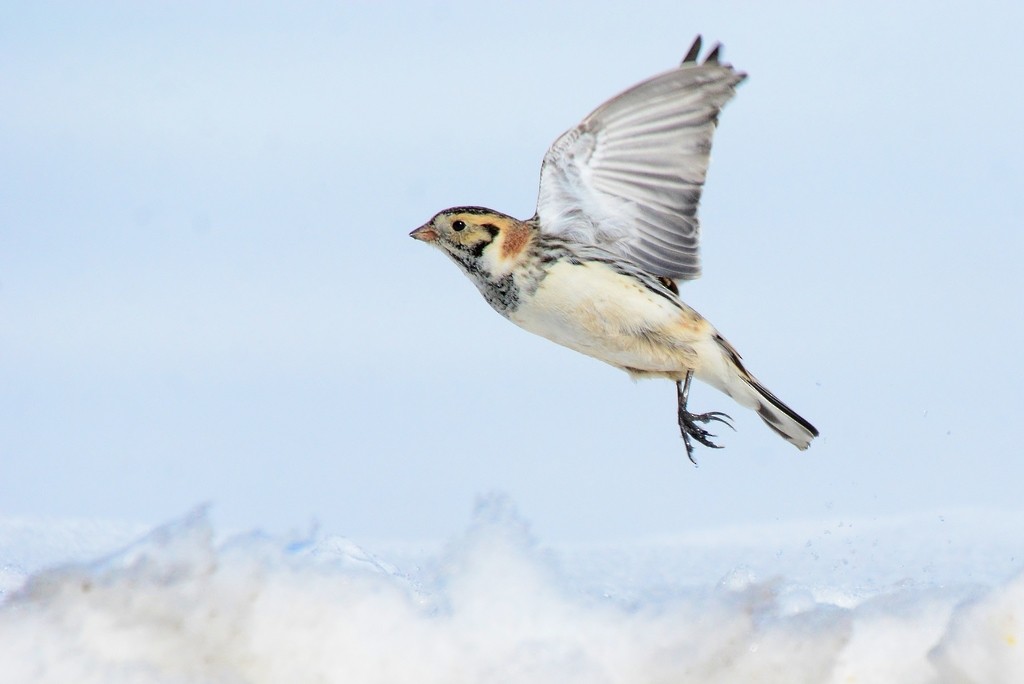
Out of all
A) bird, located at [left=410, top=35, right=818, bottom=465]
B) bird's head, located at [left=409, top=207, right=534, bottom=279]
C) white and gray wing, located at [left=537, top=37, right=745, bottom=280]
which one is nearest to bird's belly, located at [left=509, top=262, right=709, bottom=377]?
bird, located at [left=410, top=35, right=818, bottom=465]

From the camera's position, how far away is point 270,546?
4711 millimetres

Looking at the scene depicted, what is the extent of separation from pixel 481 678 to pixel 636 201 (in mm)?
2379

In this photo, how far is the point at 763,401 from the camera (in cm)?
609

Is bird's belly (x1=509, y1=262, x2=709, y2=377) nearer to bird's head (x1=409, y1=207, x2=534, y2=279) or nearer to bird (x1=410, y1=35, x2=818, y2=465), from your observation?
bird (x1=410, y1=35, x2=818, y2=465)

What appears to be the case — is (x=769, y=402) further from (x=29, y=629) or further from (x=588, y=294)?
(x=29, y=629)

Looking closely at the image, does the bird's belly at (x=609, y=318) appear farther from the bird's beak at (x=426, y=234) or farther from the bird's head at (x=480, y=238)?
the bird's beak at (x=426, y=234)

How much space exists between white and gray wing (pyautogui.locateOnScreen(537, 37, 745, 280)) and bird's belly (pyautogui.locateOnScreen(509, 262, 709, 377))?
0.32 m

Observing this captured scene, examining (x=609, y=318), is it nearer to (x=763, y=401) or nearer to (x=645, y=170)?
(x=645, y=170)

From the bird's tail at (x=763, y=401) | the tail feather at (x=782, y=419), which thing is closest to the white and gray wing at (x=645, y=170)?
the bird's tail at (x=763, y=401)

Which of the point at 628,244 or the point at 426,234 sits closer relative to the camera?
the point at 426,234

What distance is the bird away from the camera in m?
5.54

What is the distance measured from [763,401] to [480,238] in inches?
60.7

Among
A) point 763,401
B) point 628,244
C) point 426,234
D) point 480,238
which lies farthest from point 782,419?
point 426,234

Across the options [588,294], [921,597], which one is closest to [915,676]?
[921,597]
